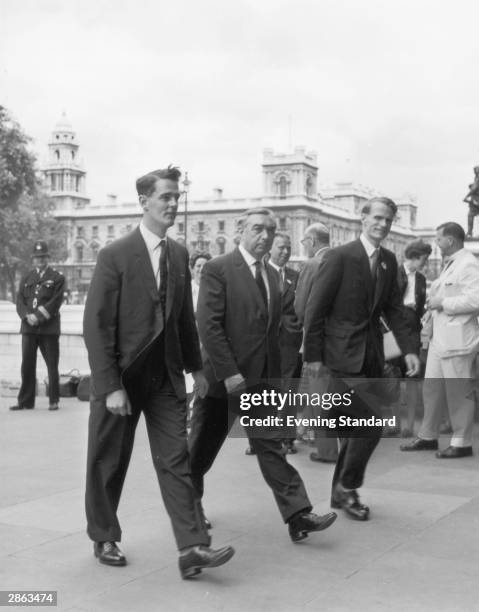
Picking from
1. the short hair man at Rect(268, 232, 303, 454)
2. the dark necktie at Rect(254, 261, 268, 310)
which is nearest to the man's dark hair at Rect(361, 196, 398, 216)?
the dark necktie at Rect(254, 261, 268, 310)

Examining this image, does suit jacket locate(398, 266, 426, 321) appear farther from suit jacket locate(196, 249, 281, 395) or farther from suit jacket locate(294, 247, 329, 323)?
suit jacket locate(196, 249, 281, 395)

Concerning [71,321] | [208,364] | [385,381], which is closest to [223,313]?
[208,364]

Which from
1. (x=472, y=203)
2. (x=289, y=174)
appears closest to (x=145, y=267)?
(x=472, y=203)

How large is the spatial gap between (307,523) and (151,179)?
5.99 ft

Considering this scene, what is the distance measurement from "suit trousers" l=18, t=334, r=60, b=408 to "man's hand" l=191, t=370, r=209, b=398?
226 inches

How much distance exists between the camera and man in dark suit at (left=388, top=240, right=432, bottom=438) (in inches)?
335

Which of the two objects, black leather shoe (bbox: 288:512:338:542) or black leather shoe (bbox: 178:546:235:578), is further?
black leather shoe (bbox: 288:512:338:542)

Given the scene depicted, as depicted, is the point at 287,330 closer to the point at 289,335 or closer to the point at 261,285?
the point at 289,335

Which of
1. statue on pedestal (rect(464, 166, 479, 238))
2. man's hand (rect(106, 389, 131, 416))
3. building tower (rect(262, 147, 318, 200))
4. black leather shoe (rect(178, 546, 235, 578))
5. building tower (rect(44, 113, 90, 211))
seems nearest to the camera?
black leather shoe (rect(178, 546, 235, 578))

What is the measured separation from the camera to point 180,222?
11938 cm

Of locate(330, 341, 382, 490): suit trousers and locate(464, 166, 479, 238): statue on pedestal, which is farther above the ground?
locate(464, 166, 479, 238): statue on pedestal

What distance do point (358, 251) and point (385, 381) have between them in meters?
0.84

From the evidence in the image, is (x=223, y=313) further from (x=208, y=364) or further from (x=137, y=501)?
(x=137, y=501)

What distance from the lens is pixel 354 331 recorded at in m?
5.30
